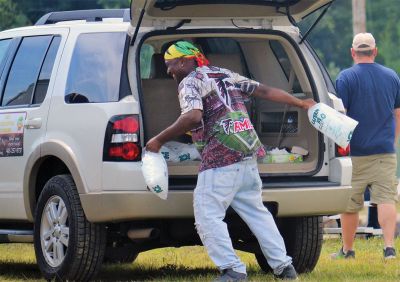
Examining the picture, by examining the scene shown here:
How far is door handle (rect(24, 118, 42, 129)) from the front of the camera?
29.2ft

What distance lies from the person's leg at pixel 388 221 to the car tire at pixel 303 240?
1280 mm

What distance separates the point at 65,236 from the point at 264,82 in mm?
1880

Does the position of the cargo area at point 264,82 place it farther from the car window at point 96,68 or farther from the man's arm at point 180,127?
the man's arm at point 180,127

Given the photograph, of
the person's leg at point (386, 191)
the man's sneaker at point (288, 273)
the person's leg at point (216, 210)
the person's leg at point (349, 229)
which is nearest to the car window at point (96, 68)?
the person's leg at point (216, 210)

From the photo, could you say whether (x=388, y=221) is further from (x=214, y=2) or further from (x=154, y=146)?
(x=154, y=146)

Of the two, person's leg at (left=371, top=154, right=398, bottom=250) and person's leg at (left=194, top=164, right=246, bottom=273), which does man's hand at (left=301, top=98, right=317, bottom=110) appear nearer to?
person's leg at (left=194, top=164, right=246, bottom=273)

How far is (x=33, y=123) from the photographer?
8.96 meters

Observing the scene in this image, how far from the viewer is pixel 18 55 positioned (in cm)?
951

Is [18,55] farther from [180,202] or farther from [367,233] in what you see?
[367,233]

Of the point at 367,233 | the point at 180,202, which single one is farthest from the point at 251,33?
the point at 367,233

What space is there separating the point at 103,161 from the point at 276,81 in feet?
5.58

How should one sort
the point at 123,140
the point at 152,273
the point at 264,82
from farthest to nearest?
the point at 152,273, the point at 264,82, the point at 123,140

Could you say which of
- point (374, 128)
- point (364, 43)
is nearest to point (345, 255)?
point (374, 128)

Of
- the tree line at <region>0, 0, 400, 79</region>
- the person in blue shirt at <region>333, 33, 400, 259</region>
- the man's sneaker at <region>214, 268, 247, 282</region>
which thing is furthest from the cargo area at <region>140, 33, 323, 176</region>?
the tree line at <region>0, 0, 400, 79</region>
